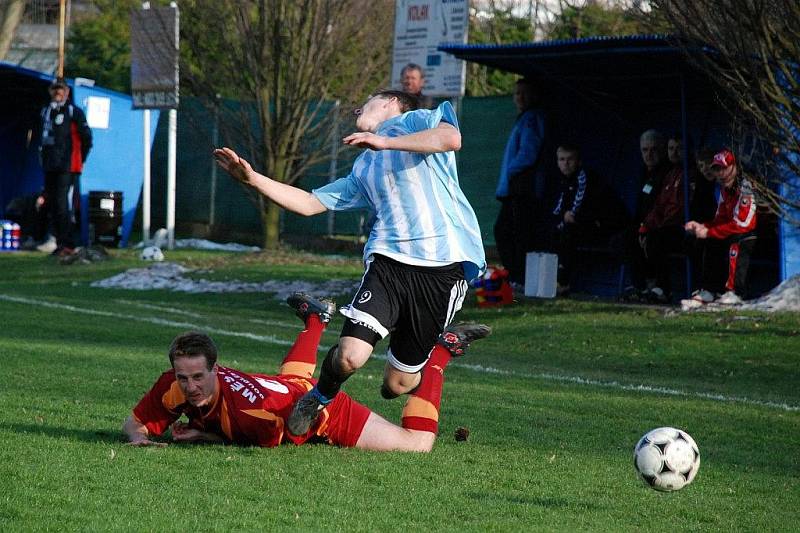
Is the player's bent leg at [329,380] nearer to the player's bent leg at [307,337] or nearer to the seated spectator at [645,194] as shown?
the player's bent leg at [307,337]

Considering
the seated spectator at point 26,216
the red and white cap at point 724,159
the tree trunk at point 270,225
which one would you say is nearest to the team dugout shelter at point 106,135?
the seated spectator at point 26,216

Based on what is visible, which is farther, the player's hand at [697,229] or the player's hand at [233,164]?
the player's hand at [697,229]

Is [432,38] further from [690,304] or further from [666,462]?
[666,462]

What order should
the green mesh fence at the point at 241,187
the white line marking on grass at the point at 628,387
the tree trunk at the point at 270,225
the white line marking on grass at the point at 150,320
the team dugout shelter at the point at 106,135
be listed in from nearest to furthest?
1. the white line marking on grass at the point at 628,387
2. the white line marking on grass at the point at 150,320
3. the green mesh fence at the point at 241,187
4. the tree trunk at the point at 270,225
5. the team dugout shelter at the point at 106,135

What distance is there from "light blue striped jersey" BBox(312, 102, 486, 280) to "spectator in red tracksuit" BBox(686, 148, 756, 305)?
7526mm

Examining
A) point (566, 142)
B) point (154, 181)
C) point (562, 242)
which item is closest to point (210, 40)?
point (154, 181)

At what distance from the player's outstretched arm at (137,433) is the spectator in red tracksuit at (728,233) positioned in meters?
8.74

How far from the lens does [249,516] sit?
5.13 meters

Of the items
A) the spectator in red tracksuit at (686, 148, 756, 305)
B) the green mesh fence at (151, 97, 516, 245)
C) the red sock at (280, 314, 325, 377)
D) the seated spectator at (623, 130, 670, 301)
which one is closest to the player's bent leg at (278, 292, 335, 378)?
the red sock at (280, 314, 325, 377)

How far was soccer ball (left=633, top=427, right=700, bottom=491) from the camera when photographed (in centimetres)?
570

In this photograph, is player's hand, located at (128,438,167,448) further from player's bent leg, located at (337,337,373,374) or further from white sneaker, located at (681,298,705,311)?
white sneaker, located at (681,298,705,311)

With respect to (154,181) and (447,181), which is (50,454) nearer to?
(447,181)

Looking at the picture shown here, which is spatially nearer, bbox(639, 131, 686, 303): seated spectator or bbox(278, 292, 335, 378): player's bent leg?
bbox(278, 292, 335, 378): player's bent leg

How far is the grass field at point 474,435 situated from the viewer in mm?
5336
